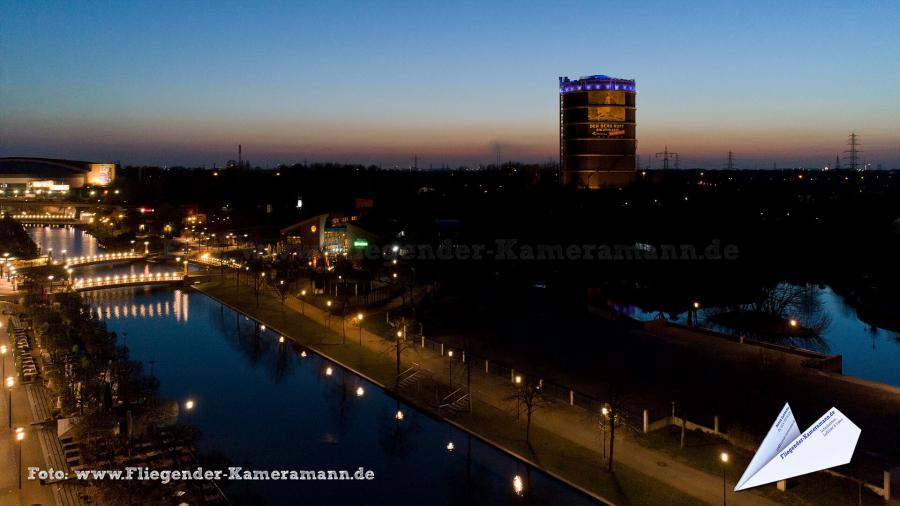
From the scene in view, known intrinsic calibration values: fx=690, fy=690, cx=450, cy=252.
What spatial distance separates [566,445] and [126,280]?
1601 cm

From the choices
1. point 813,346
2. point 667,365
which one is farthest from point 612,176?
point 667,365

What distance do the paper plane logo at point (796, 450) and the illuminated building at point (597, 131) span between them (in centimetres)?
2818

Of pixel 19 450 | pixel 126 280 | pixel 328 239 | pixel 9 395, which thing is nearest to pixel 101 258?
pixel 126 280

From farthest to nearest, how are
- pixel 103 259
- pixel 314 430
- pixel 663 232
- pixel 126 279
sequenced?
1. pixel 663 232
2. pixel 103 259
3. pixel 126 279
4. pixel 314 430

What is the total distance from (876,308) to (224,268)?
690 inches

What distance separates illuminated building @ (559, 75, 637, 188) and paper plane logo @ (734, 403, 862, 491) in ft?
92.5

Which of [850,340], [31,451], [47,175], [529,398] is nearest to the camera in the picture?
[31,451]

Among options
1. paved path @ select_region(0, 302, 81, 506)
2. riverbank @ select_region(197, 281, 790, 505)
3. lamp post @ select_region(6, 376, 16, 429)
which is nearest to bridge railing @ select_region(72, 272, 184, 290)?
paved path @ select_region(0, 302, 81, 506)

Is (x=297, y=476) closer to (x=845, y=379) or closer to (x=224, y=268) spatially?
(x=845, y=379)

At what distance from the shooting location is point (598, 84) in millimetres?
33500

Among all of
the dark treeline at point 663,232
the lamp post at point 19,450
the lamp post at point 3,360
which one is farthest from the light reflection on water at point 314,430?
the dark treeline at point 663,232

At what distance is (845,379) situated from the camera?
29.8ft

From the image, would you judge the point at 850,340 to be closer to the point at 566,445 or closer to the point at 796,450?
the point at 796,450

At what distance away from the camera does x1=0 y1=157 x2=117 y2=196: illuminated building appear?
49312 millimetres
